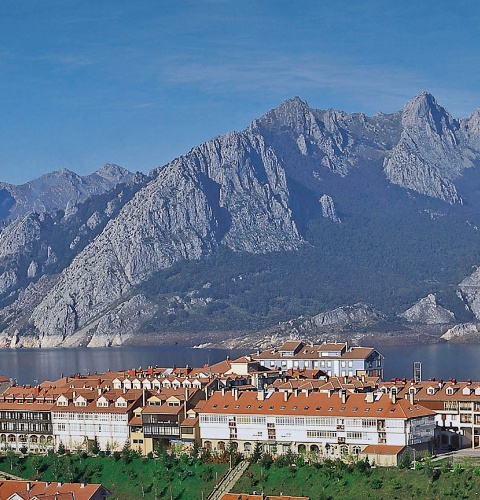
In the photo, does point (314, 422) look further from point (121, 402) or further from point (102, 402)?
point (102, 402)

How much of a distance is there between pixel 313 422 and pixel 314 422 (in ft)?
0.28

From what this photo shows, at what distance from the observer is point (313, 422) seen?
81750 millimetres

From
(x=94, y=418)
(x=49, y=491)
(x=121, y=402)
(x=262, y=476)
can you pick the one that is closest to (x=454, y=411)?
(x=262, y=476)

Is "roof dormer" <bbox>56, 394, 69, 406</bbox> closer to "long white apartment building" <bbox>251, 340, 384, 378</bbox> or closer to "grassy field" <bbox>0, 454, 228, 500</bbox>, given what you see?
"grassy field" <bbox>0, 454, 228, 500</bbox>

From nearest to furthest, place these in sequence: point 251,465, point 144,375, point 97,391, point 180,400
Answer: point 251,465 → point 180,400 → point 97,391 → point 144,375

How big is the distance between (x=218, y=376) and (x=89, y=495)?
118 feet

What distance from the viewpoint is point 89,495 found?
6762 cm

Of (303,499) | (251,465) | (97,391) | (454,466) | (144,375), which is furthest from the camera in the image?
(144,375)

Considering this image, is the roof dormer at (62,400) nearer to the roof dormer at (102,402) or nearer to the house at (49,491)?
the roof dormer at (102,402)

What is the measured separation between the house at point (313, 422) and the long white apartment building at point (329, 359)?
39284mm

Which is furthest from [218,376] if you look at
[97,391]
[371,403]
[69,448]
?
[371,403]

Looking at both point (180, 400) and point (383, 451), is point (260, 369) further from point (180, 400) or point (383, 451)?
point (383, 451)

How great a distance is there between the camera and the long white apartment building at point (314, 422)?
259ft

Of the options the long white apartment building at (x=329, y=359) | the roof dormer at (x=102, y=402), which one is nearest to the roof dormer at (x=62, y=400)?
the roof dormer at (x=102, y=402)
